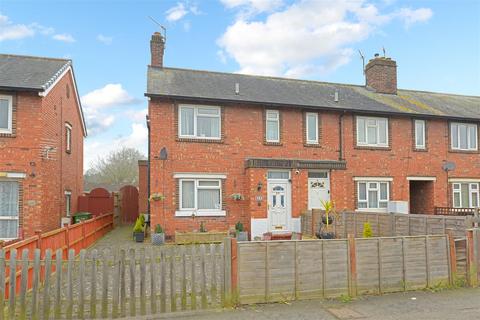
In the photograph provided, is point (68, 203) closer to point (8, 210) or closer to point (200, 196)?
point (8, 210)

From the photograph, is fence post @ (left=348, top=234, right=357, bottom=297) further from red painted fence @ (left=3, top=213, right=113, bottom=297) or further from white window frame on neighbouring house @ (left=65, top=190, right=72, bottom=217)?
white window frame on neighbouring house @ (left=65, top=190, right=72, bottom=217)

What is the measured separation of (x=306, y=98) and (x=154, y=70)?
7.23 metres

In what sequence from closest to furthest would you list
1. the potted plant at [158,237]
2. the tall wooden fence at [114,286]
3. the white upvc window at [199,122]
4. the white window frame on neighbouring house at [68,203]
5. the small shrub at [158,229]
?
the tall wooden fence at [114,286]
the potted plant at [158,237]
the small shrub at [158,229]
the white upvc window at [199,122]
the white window frame on neighbouring house at [68,203]

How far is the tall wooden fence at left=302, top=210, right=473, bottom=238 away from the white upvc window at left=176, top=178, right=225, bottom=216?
3672 millimetres

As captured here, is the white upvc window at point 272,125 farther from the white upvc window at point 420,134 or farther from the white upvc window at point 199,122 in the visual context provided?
the white upvc window at point 420,134

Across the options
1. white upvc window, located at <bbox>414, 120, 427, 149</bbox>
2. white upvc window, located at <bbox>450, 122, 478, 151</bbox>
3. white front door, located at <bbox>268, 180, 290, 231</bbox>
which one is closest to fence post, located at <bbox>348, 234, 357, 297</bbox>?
white front door, located at <bbox>268, 180, 290, 231</bbox>

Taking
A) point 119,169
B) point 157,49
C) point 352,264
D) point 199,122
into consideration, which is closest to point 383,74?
point 199,122

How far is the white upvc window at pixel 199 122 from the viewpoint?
15.7 metres

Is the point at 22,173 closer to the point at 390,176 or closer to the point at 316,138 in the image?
the point at 316,138

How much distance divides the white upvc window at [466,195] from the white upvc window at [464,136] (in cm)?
188

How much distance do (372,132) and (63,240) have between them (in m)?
14.2

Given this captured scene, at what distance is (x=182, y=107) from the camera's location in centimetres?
1569

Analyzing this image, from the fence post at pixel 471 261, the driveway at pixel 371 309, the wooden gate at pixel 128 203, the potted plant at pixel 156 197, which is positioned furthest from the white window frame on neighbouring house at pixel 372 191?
the wooden gate at pixel 128 203

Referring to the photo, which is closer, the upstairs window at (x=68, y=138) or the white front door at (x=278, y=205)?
the white front door at (x=278, y=205)
